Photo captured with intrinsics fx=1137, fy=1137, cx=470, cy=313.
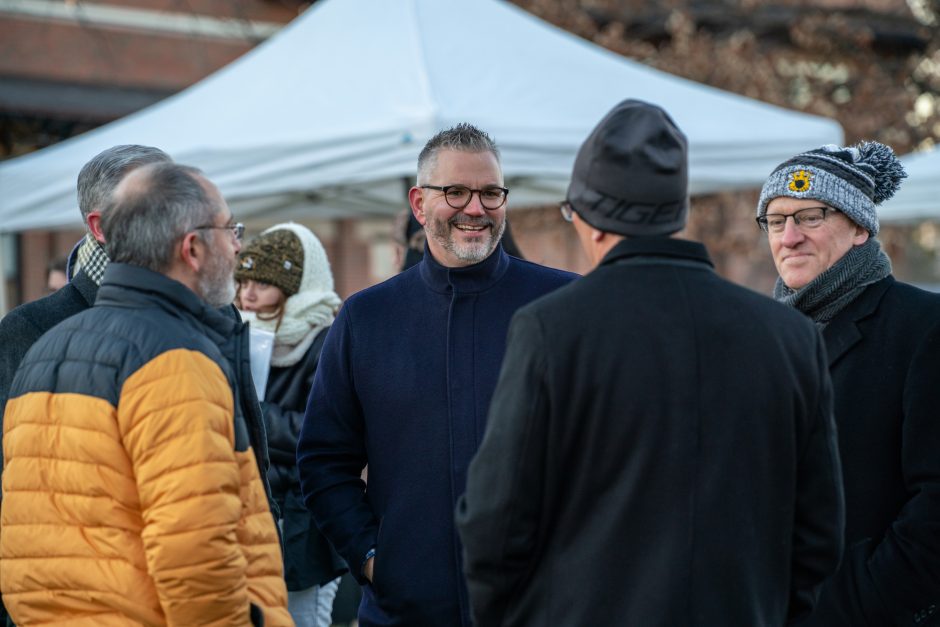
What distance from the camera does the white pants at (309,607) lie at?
12.3 feet

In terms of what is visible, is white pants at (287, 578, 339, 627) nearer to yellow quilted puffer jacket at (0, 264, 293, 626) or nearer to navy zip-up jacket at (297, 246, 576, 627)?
navy zip-up jacket at (297, 246, 576, 627)

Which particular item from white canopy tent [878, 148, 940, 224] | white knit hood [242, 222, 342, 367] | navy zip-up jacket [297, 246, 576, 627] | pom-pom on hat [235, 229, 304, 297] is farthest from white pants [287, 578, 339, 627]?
white canopy tent [878, 148, 940, 224]

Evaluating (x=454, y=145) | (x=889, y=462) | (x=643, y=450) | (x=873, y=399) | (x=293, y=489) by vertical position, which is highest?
(x=454, y=145)

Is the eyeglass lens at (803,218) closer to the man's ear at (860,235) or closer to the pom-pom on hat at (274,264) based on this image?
the man's ear at (860,235)

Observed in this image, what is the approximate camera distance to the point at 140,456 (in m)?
2.11

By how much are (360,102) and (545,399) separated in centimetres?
359

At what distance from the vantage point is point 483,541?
210 centimetres

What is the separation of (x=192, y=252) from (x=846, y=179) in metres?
1.65

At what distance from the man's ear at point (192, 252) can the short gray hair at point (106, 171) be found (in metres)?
0.60

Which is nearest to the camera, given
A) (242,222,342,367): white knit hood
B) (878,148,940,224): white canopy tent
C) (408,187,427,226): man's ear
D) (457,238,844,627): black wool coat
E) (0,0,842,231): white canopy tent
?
(457,238,844,627): black wool coat

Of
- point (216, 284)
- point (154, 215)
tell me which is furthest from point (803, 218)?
point (154, 215)

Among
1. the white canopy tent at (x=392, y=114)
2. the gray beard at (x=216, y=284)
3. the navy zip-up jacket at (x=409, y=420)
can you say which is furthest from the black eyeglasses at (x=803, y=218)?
the white canopy tent at (x=392, y=114)

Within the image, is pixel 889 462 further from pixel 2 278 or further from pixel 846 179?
pixel 2 278

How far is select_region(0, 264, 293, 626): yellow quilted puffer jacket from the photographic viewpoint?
6.89ft
